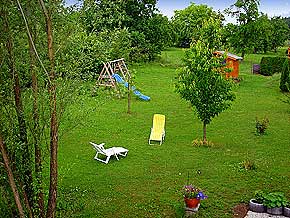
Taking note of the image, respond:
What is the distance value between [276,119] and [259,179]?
6.32 metres

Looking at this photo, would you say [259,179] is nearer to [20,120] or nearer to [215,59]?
[215,59]

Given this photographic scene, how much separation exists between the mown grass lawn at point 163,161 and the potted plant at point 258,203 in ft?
1.20

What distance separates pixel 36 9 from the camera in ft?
17.3

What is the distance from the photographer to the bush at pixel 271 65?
1032 inches

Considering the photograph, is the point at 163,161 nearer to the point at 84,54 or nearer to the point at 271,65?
the point at 84,54

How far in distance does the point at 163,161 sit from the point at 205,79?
94.1 inches

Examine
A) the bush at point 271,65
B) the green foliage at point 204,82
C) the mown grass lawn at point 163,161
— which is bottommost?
the mown grass lawn at point 163,161

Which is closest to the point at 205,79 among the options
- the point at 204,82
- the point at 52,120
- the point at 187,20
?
the point at 204,82

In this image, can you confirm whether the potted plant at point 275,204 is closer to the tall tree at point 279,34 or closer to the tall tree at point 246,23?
the tall tree at point 246,23

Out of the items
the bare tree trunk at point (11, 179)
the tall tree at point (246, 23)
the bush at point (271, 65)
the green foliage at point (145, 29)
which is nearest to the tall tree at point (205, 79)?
the bare tree trunk at point (11, 179)

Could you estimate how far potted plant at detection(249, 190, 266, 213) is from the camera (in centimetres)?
768

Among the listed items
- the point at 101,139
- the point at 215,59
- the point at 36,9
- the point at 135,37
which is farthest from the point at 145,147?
the point at 135,37

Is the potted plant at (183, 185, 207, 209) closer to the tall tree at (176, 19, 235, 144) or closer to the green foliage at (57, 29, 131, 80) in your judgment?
the green foliage at (57, 29, 131, 80)

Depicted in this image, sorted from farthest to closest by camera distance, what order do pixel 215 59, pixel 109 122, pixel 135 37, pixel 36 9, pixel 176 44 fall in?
pixel 176 44 < pixel 135 37 < pixel 109 122 < pixel 215 59 < pixel 36 9
